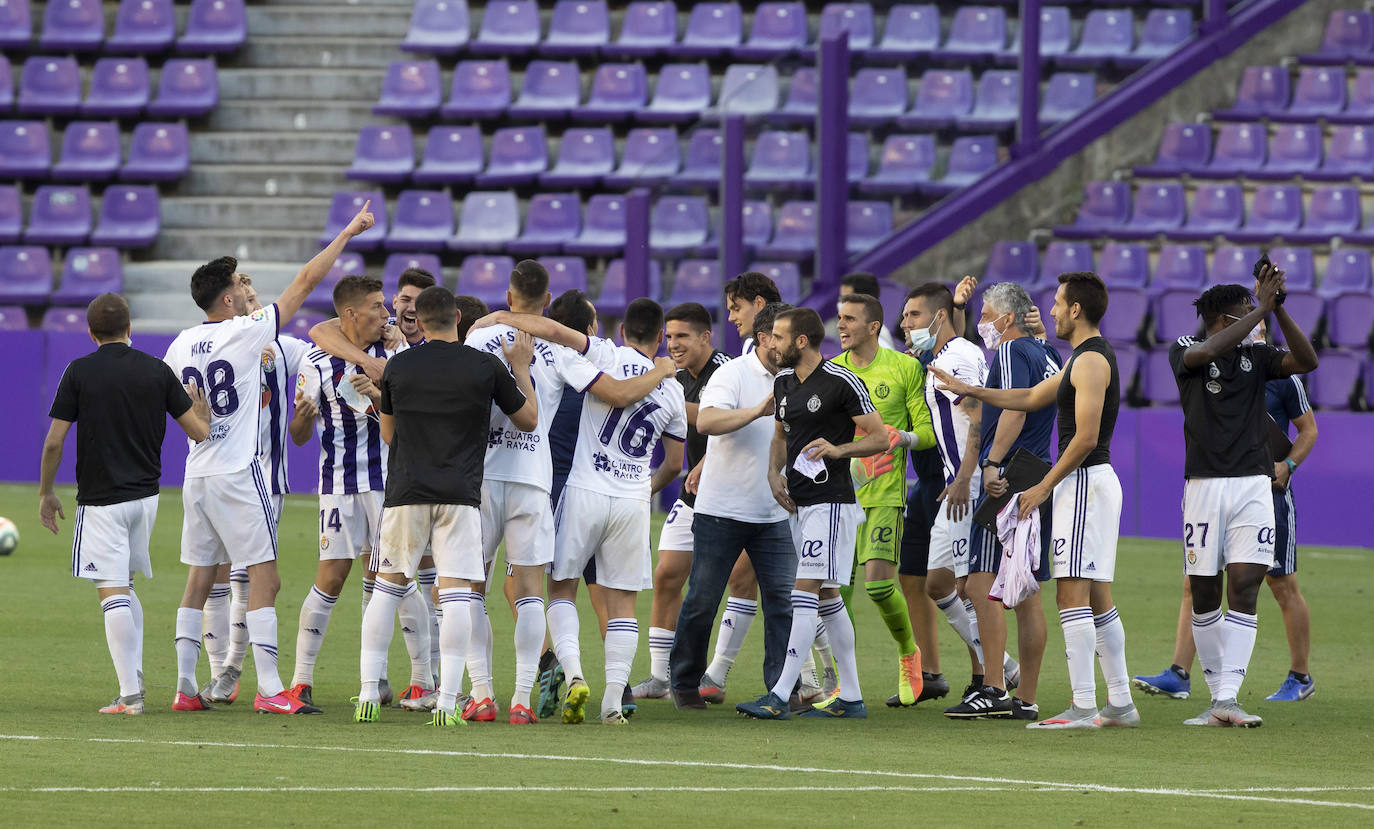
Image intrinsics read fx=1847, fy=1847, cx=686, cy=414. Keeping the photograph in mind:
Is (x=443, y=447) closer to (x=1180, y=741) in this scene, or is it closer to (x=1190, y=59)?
(x=1180, y=741)

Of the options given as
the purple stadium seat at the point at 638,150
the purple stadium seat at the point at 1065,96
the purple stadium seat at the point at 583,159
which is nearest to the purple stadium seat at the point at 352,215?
the purple stadium seat at the point at 583,159

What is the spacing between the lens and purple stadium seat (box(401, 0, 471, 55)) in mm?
26828

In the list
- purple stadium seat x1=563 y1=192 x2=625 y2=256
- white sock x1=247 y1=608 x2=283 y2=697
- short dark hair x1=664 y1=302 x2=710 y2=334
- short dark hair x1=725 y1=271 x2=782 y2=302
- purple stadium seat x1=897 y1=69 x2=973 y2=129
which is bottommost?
white sock x1=247 y1=608 x2=283 y2=697

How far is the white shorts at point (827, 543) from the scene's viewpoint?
910cm

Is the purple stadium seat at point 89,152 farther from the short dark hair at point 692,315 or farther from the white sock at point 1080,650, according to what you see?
the white sock at point 1080,650

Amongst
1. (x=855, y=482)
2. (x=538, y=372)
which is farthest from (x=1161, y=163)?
(x=538, y=372)

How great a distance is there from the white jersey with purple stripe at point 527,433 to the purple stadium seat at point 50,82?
20147 millimetres

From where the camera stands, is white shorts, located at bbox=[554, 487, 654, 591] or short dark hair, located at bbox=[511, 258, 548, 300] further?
white shorts, located at bbox=[554, 487, 654, 591]

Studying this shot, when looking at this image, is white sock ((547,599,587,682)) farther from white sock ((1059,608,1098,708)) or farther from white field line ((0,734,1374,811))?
white sock ((1059,608,1098,708))

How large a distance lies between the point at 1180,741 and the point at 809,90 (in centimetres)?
1332

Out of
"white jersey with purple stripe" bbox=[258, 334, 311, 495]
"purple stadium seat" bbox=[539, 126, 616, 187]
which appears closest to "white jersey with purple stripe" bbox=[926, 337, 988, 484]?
"white jersey with purple stripe" bbox=[258, 334, 311, 495]

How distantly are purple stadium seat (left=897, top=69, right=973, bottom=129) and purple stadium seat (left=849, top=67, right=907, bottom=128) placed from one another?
0.80 m

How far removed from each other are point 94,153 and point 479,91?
5.62 m

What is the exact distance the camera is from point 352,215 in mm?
25000
